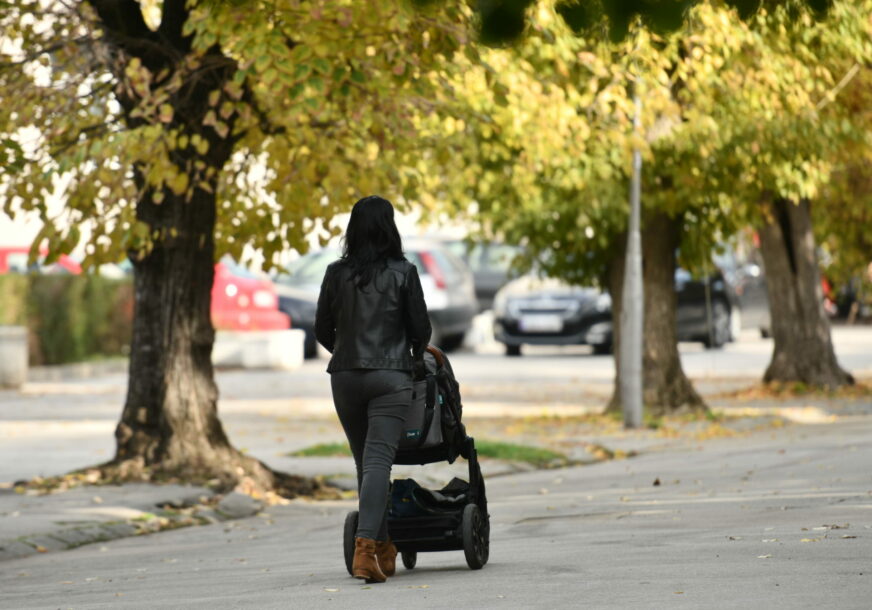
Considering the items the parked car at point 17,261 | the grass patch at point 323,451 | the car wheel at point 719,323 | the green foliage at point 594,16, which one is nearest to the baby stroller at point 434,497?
the green foliage at point 594,16

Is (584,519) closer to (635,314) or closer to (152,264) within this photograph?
(152,264)

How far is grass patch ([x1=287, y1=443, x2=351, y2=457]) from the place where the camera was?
16.1m

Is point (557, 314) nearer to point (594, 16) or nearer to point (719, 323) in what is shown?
point (719, 323)

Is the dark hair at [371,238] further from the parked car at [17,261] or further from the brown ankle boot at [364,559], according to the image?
the parked car at [17,261]

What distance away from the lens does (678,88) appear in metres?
18.8

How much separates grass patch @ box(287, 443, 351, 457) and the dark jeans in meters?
7.71

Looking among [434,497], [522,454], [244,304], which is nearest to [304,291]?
[244,304]

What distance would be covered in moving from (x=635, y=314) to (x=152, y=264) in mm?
6099

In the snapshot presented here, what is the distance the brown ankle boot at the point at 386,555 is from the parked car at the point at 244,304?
70.6 ft

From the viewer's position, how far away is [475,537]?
27.8ft

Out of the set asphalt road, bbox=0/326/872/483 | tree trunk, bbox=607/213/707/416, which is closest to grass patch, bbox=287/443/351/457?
asphalt road, bbox=0/326/872/483

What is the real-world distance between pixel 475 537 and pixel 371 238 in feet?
4.74

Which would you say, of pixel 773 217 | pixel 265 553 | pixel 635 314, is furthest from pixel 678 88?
pixel 265 553

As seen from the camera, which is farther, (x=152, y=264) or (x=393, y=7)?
(x=152, y=264)
